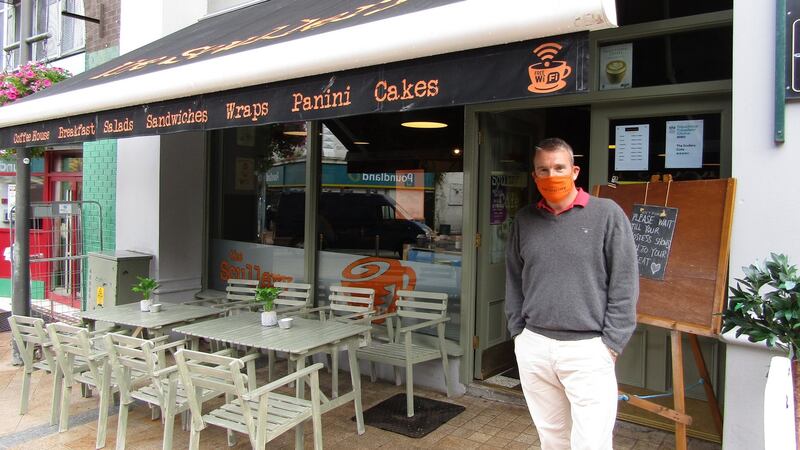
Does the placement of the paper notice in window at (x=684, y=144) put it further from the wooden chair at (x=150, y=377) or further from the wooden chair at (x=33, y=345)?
the wooden chair at (x=33, y=345)

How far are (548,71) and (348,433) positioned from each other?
2.94 m

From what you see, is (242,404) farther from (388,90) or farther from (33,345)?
(33,345)

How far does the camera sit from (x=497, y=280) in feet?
17.6

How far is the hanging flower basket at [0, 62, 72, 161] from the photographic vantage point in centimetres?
661

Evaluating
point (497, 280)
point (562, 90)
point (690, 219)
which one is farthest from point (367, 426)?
point (562, 90)

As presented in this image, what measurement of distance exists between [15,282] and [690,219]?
6.19 m

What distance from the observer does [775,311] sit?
2574 millimetres

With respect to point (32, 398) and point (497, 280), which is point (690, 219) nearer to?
point (497, 280)

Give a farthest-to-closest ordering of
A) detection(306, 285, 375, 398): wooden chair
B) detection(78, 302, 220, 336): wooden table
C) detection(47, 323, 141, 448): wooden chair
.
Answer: detection(306, 285, 375, 398): wooden chair
detection(78, 302, 220, 336): wooden table
detection(47, 323, 141, 448): wooden chair

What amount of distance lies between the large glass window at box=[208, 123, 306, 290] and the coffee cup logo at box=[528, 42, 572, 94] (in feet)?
13.1

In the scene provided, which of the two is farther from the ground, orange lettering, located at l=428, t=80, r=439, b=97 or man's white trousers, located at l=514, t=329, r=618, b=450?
orange lettering, located at l=428, t=80, r=439, b=97

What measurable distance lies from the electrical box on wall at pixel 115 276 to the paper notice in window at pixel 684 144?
5.44 meters

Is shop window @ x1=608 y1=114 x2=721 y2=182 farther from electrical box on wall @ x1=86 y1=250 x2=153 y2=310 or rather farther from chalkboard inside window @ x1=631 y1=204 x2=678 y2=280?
electrical box on wall @ x1=86 y1=250 x2=153 y2=310

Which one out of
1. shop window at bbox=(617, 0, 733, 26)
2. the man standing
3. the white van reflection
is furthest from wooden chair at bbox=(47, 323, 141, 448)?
shop window at bbox=(617, 0, 733, 26)
